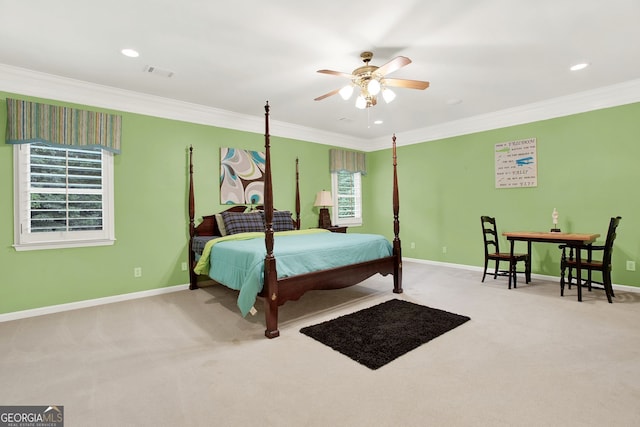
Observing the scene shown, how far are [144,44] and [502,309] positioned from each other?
446cm

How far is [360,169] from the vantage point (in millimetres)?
6730

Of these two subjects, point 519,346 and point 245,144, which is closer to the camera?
point 519,346

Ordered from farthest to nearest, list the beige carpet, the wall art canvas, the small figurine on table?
the wall art canvas < the small figurine on table < the beige carpet

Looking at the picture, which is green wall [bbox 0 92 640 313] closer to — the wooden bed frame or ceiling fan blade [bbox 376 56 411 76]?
the wooden bed frame

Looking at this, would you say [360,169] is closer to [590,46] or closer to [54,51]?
[590,46]

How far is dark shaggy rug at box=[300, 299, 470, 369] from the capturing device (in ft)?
7.91

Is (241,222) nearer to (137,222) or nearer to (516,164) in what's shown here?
(137,222)

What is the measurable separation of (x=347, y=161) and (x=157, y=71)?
3899 mm

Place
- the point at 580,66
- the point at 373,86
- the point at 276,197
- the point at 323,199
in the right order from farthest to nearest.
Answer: the point at 323,199 → the point at 276,197 → the point at 580,66 → the point at 373,86

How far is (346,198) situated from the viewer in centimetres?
662

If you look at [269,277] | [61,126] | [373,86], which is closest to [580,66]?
[373,86]

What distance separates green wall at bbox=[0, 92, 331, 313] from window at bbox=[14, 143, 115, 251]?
0.09 metres

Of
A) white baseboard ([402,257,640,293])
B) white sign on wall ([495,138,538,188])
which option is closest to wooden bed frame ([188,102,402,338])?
white baseboard ([402,257,640,293])

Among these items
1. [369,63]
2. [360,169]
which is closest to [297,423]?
[369,63]
